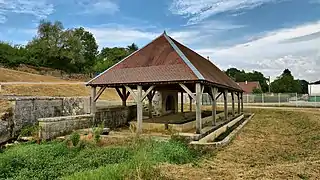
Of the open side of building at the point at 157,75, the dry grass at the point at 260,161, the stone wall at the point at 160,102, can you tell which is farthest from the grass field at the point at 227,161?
the stone wall at the point at 160,102

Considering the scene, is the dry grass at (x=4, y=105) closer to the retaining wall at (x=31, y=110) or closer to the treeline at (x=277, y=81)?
the retaining wall at (x=31, y=110)

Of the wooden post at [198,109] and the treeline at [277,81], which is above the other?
the treeline at [277,81]

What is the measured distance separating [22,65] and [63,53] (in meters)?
5.79

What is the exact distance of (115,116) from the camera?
48.0 feet

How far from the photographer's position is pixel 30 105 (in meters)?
11.8

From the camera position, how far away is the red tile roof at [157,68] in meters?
11.5

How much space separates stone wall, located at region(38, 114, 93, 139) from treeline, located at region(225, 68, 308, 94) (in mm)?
46030

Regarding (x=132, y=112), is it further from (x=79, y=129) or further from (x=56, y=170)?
(x=56, y=170)

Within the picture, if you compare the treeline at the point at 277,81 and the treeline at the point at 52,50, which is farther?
the treeline at the point at 277,81

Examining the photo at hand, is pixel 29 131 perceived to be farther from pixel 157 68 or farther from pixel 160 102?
pixel 160 102

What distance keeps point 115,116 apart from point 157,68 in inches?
142

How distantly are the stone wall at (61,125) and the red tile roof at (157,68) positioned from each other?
1.66 metres

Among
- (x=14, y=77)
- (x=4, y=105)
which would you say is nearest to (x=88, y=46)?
(x=14, y=77)

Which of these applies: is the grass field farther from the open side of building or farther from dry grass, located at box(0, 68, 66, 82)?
dry grass, located at box(0, 68, 66, 82)
